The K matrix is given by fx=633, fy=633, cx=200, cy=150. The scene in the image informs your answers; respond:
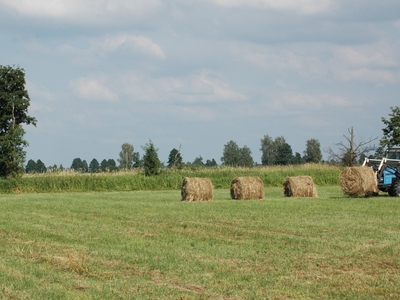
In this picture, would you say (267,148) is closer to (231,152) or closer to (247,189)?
(231,152)

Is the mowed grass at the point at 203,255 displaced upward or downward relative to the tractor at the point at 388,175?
downward

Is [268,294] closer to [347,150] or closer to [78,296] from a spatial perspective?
[78,296]

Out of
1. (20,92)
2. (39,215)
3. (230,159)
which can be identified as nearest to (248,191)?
(39,215)

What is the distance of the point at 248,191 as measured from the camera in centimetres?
2708

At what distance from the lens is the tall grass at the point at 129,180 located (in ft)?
139

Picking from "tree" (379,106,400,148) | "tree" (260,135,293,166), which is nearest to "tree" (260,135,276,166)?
"tree" (260,135,293,166)

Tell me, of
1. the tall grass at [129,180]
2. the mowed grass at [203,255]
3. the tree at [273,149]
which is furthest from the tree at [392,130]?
the tree at [273,149]

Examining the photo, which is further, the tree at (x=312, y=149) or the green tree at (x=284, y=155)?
the tree at (x=312, y=149)

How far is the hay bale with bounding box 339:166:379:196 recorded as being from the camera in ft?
83.7

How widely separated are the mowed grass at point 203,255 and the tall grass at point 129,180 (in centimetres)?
2313

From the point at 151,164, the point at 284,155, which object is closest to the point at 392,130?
the point at 151,164

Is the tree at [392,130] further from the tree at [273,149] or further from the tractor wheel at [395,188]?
the tree at [273,149]

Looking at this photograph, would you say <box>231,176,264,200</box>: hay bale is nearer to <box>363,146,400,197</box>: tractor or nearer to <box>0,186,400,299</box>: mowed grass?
<box>363,146,400,197</box>: tractor

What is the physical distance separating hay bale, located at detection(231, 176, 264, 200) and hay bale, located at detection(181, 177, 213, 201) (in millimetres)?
1229
